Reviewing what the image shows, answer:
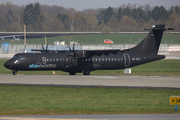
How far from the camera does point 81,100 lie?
2081 cm

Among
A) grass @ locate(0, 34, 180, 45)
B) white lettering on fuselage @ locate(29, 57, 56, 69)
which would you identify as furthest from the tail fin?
grass @ locate(0, 34, 180, 45)

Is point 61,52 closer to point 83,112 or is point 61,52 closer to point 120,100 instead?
point 120,100

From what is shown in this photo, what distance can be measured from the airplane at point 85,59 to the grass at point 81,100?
402 inches

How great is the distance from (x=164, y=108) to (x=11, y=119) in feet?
29.7

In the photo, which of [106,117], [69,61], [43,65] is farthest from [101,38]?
[106,117]

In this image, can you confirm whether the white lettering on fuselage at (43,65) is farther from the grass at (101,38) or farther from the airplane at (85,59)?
the grass at (101,38)

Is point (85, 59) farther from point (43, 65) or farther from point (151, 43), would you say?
point (151, 43)

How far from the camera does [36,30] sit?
7869 inches

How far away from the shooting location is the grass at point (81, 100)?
1703 centimetres

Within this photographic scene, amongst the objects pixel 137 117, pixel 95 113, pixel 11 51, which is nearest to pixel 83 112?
pixel 95 113

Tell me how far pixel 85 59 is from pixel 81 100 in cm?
1794

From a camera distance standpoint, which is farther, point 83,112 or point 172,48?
point 172,48

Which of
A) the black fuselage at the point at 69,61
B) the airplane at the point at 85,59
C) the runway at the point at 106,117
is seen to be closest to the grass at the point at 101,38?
the airplane at the point at 85,59

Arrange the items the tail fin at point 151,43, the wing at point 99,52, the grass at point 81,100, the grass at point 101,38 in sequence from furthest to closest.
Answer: the grass at point 101,38 → the tail fin at point 151,43 → the wing at point 99,52 → the grass at point 81,100
